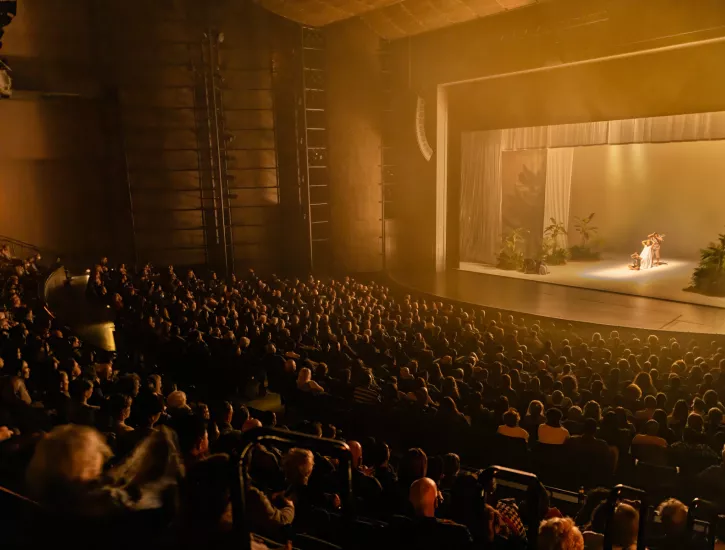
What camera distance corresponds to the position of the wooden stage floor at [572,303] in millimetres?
10263

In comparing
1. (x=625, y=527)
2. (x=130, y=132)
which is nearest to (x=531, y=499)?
(x=625, y=527)

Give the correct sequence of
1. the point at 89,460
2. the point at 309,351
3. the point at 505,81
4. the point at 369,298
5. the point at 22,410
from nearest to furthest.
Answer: the point at 89,460, the point at 22,410, the point at 309,351, the point at 369,298, the point at 505,81

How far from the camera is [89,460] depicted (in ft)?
6.47

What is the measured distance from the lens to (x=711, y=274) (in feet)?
42.3

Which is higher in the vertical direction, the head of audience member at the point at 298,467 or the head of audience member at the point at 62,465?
the head of audience member at the point at 62,465

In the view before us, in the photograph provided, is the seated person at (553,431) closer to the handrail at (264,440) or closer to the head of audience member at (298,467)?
the head of audience member at (298,467)

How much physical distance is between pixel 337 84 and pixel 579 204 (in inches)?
392

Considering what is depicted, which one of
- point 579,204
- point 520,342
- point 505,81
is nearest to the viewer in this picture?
Result: point 520,342

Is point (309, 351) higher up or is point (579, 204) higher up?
point (579, 204)

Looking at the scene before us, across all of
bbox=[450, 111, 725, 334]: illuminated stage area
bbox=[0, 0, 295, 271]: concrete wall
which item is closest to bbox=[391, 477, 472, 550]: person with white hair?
bbox=[450, 111, 725, 334]: illuminated stage area

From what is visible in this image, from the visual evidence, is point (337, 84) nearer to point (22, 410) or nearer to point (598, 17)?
point (598, 17)

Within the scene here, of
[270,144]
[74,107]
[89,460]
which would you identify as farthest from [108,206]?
[89,460]

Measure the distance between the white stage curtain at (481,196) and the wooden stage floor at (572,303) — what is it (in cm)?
322

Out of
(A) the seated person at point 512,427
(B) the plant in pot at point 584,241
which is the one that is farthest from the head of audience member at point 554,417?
(B) the plant in pot at point 584,241
